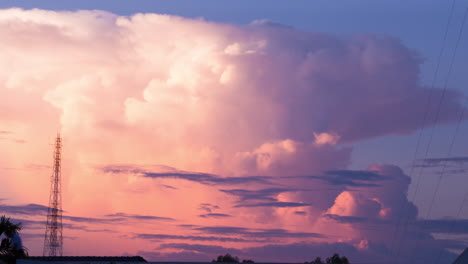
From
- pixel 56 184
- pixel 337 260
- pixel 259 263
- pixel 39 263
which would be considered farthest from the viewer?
pixel 337 260

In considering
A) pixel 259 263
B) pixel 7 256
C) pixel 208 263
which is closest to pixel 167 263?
pixel 208 263

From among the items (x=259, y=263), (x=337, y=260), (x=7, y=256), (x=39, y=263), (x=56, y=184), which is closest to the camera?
(x=7, y=256)

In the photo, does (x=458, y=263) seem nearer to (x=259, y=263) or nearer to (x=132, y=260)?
(x=259, y=263)

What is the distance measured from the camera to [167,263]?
293ft

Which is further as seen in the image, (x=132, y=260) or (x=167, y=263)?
(x=132, y=260)

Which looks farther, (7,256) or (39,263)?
(39,263)

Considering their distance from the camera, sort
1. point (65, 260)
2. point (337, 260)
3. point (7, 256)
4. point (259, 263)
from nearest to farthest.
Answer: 1. point (7, 256)
2. point (259, 263)
3. point (65, 260)
4. point (337, 260)

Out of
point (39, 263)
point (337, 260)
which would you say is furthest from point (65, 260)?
point (337, 260)

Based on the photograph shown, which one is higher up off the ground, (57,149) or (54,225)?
(57,149)

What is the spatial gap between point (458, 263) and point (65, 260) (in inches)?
1953

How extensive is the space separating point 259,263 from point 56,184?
3875 cm

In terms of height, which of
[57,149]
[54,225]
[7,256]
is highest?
[57,149]

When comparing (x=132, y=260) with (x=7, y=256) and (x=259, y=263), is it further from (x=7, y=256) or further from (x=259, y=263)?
(x=7, y=256)

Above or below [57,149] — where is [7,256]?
below
